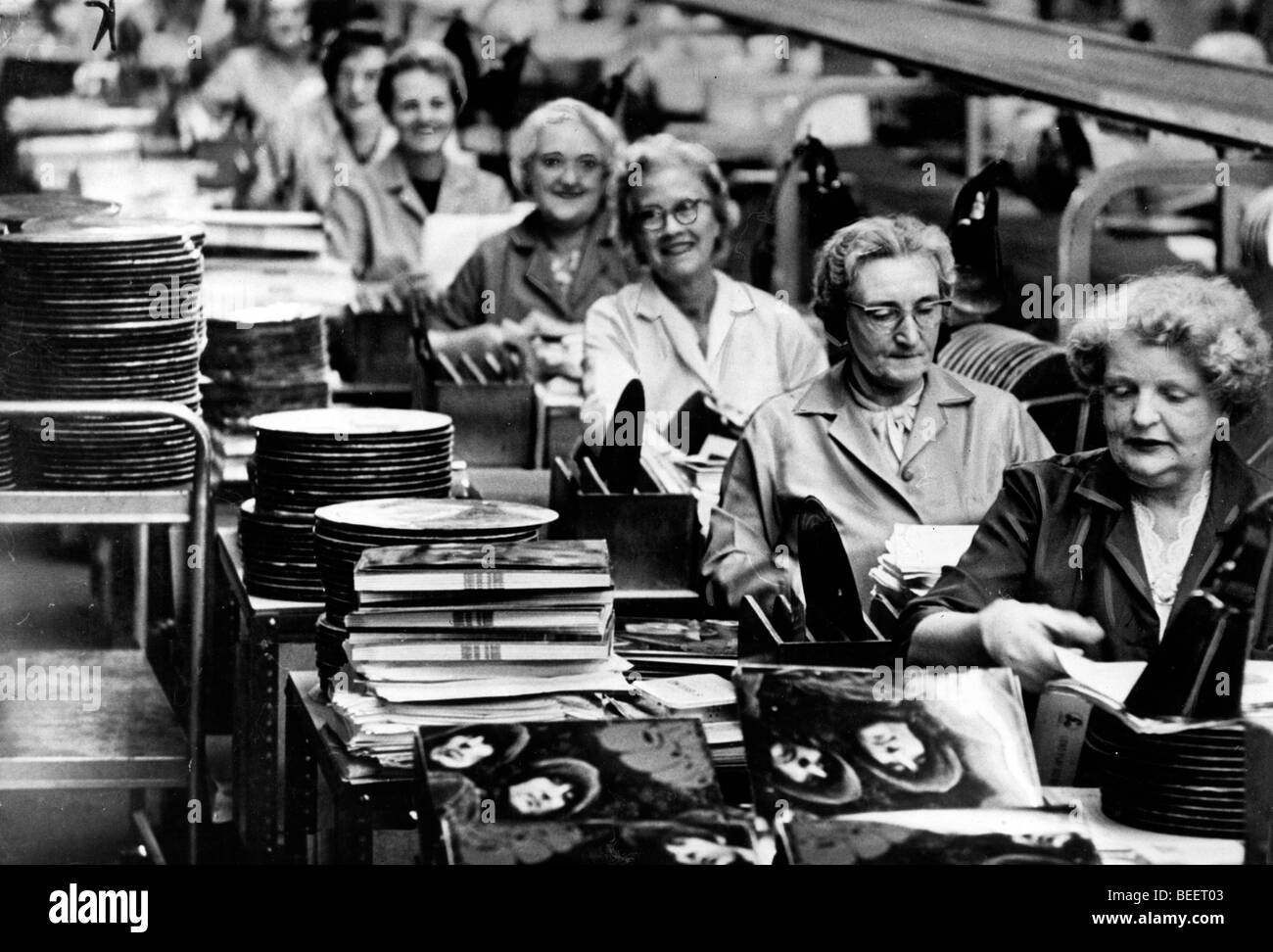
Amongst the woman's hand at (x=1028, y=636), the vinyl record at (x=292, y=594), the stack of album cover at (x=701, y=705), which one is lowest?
the vinyl record at (x=292, y=594)

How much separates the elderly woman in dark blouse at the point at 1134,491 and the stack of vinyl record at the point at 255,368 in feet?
7.55

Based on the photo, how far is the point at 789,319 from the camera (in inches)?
197

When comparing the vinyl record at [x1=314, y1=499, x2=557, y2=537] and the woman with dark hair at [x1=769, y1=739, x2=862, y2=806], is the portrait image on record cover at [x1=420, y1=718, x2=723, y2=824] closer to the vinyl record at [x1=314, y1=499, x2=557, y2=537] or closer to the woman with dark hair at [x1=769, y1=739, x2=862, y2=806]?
the woman with dark hair at [x1=769, y1=739, x2=862, y2=806]

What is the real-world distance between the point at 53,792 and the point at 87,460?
1.10 metres

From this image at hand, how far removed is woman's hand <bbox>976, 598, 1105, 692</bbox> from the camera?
268cm

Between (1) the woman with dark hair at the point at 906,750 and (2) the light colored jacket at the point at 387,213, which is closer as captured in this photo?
(1) the woman with dark hair at the point at 906,750

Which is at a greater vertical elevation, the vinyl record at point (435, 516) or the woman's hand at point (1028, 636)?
the vinyl record at point (435, 516)

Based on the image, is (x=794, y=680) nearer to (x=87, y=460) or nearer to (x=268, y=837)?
(x=268, y=837)

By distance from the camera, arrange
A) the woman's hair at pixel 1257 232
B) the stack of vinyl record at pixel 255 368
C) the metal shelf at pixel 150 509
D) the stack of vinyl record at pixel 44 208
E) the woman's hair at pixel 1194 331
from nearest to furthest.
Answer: the woman's hair at pixel 1194 331 < the metal shelf at pixel 150 509 < the woman's hair at pixel 1257 232 < the stack of vinyl record at pixel 44 208 < the stack of vinyl record at pixel 255 368

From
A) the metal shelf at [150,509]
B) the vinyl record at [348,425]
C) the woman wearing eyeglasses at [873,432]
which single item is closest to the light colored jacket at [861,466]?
the woman wearing eyeglasses at [873,432]

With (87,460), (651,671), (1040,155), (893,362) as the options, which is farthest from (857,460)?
(1040,155)

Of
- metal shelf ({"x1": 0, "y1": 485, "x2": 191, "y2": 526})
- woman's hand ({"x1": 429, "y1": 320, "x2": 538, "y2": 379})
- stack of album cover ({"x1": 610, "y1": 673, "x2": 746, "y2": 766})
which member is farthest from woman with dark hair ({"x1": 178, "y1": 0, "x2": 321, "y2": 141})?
stack of album cover ({"x1": 610, "y1": 673, "x2": 746, "y2": 766})

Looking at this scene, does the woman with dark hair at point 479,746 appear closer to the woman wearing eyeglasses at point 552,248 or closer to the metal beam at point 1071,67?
the metal beam at point 1071,67

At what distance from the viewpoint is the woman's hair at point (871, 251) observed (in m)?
3.63
